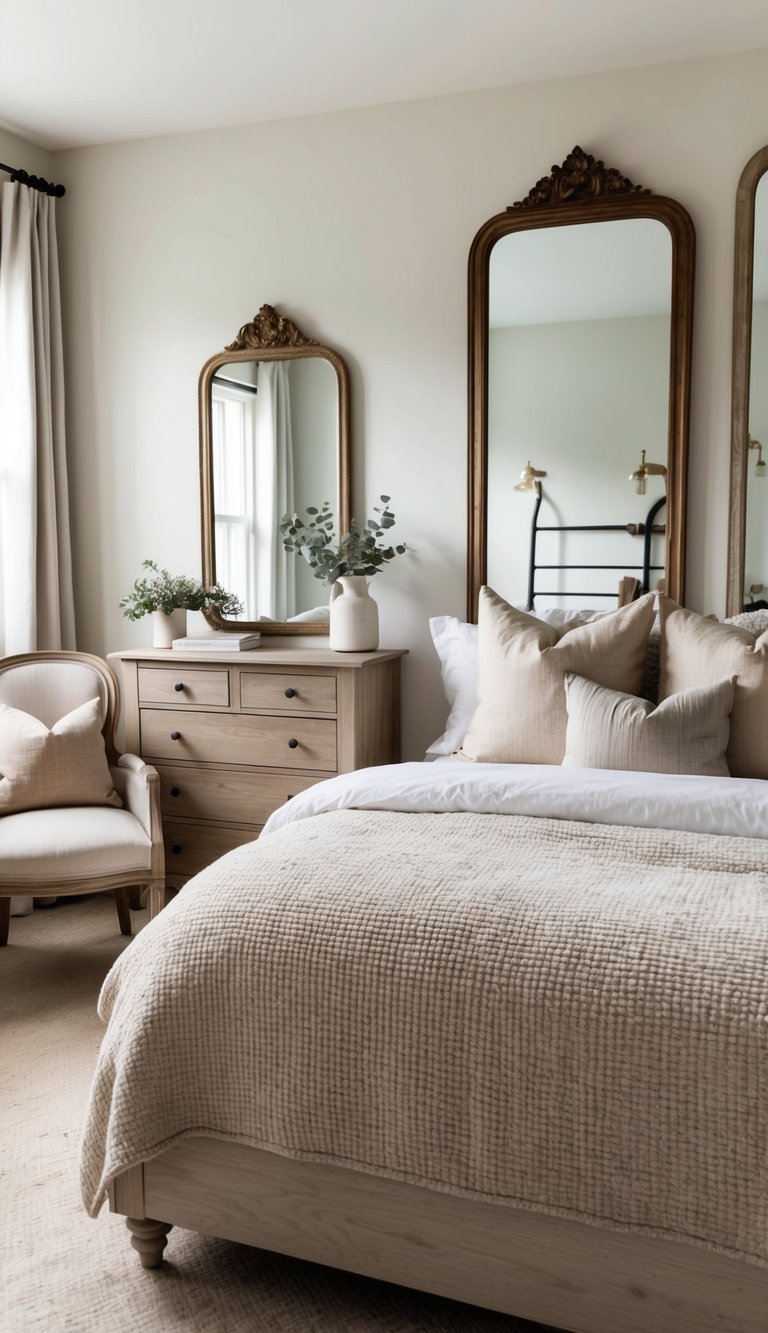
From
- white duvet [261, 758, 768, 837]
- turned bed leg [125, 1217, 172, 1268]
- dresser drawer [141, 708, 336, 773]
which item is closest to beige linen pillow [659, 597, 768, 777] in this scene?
white duvet [261, 758, 768, 837]

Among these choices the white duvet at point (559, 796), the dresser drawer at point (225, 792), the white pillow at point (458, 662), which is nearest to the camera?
the white duvet at point (559, 796)

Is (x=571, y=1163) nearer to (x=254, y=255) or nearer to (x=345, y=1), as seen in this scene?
(x=345, y=1)

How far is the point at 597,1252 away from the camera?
54.3 inches

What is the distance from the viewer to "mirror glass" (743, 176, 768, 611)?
2.94 m

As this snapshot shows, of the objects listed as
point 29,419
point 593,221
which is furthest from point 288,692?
point 593,221

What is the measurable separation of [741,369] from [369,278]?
4.11 feet

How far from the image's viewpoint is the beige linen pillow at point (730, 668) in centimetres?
237

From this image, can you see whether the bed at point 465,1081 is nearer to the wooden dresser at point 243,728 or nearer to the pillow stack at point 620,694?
the pillow stack at point 620,694

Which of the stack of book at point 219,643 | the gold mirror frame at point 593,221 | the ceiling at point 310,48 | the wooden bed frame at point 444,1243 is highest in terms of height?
the ceiling at point 310,48

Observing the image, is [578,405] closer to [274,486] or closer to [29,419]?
[274,486]

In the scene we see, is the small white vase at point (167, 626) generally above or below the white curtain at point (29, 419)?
below

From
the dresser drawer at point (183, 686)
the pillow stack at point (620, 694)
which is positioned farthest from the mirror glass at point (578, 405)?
the dresser drawer at point (183, 686)

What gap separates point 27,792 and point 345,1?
2351 mm

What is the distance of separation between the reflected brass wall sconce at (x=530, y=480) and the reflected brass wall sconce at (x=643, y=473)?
0.95ft
